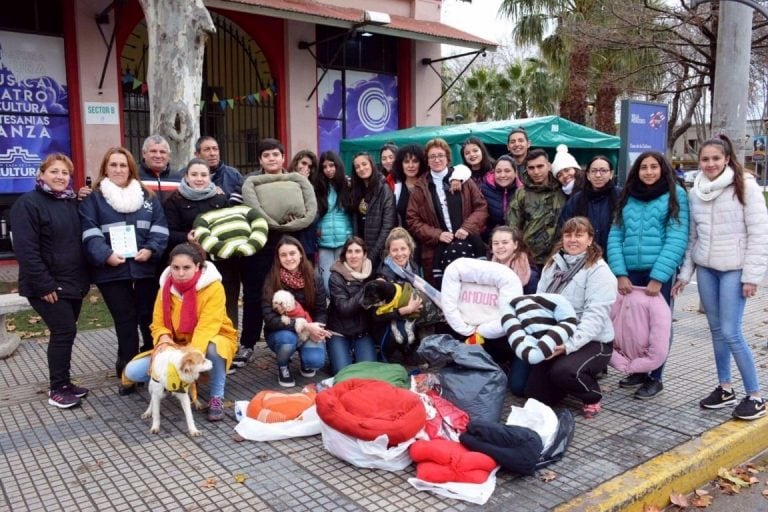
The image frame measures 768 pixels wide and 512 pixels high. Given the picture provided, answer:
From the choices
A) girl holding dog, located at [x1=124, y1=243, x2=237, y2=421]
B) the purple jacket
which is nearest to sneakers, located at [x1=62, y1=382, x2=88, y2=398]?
girl holding dog, located at [x1=124, y1=243, x2=237, y2=421]

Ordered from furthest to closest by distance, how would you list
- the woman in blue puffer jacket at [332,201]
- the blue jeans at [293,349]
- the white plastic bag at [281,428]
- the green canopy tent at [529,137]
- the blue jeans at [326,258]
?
1. the green canopy tent at [529,137]
2. the blue jeans at [326,258]
3. the woman in blue puffer jacket at [332,201]
4. the blue jeans at [293,349]
5. the white plastic bag at [281,428]

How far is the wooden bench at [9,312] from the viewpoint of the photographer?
558 centimetres

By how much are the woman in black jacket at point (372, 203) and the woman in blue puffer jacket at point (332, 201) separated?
0.34ft

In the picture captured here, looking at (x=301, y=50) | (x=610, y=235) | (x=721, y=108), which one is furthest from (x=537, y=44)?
(x=610, y=235)

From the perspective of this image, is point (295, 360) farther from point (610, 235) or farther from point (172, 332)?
point (610, 235)

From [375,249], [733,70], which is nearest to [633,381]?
[375,249]

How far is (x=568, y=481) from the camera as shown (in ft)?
11.4

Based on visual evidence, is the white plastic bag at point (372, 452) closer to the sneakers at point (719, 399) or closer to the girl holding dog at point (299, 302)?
the girl holding dog at point (299, 302)

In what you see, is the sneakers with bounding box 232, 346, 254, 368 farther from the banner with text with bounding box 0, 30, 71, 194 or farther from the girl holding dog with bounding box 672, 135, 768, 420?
the banner with text with bounding box 0, 30, 71, 194

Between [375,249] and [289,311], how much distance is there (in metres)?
1.12

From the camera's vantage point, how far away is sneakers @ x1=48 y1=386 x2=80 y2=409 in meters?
4.56

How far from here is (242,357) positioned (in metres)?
5.53

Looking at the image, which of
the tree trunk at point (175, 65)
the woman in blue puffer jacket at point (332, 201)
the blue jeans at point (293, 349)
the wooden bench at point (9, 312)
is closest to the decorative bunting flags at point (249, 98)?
the tree trunk at point (175, 65)

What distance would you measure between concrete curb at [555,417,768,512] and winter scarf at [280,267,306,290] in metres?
2.57
